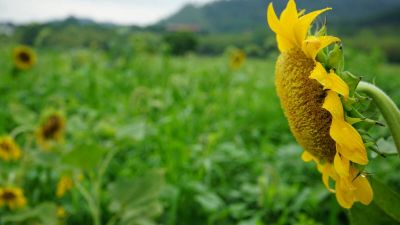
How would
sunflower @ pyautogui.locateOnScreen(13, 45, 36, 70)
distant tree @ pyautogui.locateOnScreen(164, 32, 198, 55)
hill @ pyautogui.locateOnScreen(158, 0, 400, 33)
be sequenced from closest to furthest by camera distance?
1. sunflower @ pyautogui.locateOnScreen(13, 45, 36, 70)
2. distant tree @ pyautogui.locateOnScreen(164, 32, 198, 55)
3. hill @ pyautogui.locateOnScreen(158, 0, 400, 33)

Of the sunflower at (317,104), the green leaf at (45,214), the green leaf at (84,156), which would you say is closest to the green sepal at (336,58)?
the sunflower at (317,104)

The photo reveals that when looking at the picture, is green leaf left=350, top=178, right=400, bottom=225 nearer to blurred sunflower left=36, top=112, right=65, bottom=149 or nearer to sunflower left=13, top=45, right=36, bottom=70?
blurred sunflower left=36, top=112, right=65, bottom=149

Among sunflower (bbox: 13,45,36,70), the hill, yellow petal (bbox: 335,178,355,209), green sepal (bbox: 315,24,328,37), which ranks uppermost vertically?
green sepal (bbox: 315,24,328,37)

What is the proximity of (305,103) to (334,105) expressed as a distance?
0.19ft

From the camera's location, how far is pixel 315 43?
0.52m

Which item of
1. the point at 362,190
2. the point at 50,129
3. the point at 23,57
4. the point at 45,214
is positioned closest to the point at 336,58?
the point at 362,190

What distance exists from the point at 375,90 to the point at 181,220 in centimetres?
102

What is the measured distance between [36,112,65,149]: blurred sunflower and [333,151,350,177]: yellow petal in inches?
51.2

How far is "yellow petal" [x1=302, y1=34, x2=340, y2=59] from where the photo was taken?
1.67 feet

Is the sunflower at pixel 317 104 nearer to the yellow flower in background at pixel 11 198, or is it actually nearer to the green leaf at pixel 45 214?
the green leaf at pixel 45 214

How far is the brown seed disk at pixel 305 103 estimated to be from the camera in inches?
21.8

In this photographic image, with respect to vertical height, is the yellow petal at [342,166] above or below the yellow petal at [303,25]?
below

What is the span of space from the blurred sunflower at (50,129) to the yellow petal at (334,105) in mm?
1307

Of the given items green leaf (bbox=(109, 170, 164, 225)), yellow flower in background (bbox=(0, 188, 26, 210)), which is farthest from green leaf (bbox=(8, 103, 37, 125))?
green leaf (bbox=(109, 170, 164, 225))
